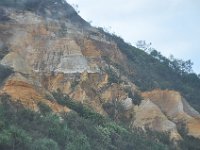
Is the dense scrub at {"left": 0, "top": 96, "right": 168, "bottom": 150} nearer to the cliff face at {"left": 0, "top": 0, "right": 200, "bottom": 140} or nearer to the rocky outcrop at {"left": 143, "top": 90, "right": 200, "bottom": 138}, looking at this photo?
the cliff face at {"left": 0, "top": 0, "right": 200, "bottom": 140}

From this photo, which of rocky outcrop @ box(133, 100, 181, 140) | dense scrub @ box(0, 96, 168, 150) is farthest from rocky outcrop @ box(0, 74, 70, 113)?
rocky outcrop @ box(133, 100, 181, 140)

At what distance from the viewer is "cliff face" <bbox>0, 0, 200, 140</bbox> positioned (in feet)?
171

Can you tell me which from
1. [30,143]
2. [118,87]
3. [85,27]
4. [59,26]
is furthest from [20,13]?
[30,143]

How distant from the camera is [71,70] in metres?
56.1

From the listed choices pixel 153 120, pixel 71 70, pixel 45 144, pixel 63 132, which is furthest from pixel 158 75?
pixel 45 144

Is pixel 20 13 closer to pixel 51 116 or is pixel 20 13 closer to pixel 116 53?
pixel 116 53

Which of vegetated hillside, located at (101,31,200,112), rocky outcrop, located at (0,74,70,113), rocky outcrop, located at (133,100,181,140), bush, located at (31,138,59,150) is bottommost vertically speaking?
bush, located at (31,138,59,150)

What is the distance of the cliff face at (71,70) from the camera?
2047 inches

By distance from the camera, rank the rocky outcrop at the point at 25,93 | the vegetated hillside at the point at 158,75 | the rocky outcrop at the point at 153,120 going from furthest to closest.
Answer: the vegetated hillside at the point at 158,75
the rocky outcrop at the point at 153,120
the rocky outcrop at the point at 25,93

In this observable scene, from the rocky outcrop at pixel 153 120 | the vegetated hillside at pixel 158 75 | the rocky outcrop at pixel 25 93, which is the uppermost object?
the vegetated hillside at pixel 158 75

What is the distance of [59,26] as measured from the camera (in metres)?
62.6

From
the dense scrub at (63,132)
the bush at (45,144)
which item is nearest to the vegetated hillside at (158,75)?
the dense scrub at (63,132)

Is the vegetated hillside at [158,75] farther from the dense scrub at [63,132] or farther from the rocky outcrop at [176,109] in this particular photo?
the dense scrub at [63,132]

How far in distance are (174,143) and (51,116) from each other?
40.2 ft
